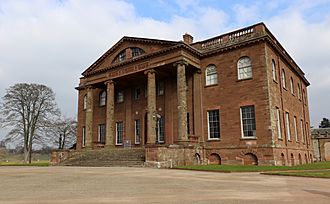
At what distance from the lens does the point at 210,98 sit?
23.9 metres

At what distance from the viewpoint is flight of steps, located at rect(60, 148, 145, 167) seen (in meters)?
21.0

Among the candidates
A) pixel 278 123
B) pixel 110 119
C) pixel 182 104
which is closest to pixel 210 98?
pixel 182 104

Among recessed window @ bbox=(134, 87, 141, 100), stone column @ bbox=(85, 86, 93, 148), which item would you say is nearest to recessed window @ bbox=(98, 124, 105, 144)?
stone column @ bbox=(85, 86, 93, 148)

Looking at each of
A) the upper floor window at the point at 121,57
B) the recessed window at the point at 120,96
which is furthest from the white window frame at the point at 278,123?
the recessed window at the point at 120,96

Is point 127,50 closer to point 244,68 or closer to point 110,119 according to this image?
point 110,119

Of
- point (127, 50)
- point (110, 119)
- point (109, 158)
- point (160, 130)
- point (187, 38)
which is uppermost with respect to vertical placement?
point (187, 38)

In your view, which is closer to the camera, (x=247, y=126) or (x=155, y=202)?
(x=155, y=202)

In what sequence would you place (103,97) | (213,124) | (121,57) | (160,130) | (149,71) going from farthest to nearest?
(103,97) < (121,57) < (160,130) < (149,71) < (213,124)

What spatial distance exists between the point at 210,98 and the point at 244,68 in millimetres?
3569

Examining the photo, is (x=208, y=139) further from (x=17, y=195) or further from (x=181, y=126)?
(x=17, y=195)

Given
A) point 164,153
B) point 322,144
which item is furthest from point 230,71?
point 322,144

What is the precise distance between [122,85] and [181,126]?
11.2 metres

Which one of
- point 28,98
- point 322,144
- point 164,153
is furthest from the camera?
point 322,144

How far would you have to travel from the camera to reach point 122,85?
30922 mm
